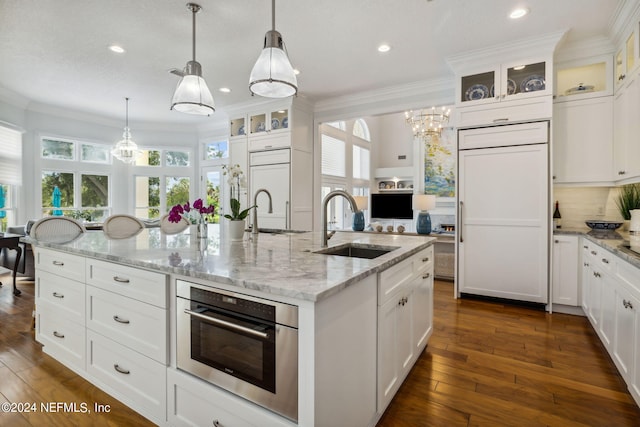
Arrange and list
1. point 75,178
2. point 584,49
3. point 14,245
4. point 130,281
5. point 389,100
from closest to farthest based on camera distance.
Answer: point 130,281 < point 584,49 < point 14,245 < point 389,100 < point 75,178

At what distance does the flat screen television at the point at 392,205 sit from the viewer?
8844 mm

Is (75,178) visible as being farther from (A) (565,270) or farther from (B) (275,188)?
(A) (565,270)

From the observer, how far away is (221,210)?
286 inches

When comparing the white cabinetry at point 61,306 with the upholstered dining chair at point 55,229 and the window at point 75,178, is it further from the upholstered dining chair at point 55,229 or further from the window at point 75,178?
the window at point 75,178

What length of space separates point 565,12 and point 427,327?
2987mm

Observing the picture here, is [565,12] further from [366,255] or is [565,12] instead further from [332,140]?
[332,140]

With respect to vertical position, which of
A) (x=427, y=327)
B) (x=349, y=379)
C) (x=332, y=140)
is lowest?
(x=427, y=327)

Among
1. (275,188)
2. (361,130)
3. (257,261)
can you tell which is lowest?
(257,261)

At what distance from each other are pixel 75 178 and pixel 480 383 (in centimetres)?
737

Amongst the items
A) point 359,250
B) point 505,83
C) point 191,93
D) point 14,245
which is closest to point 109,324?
point 359,250

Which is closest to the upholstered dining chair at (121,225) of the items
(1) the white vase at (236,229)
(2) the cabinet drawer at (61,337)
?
(2) the cabinet drawer at (61,337)

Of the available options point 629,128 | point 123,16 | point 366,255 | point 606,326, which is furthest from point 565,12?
point 123,16

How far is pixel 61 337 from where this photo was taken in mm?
2238

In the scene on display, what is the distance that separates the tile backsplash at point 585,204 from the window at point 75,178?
25.4 feet
